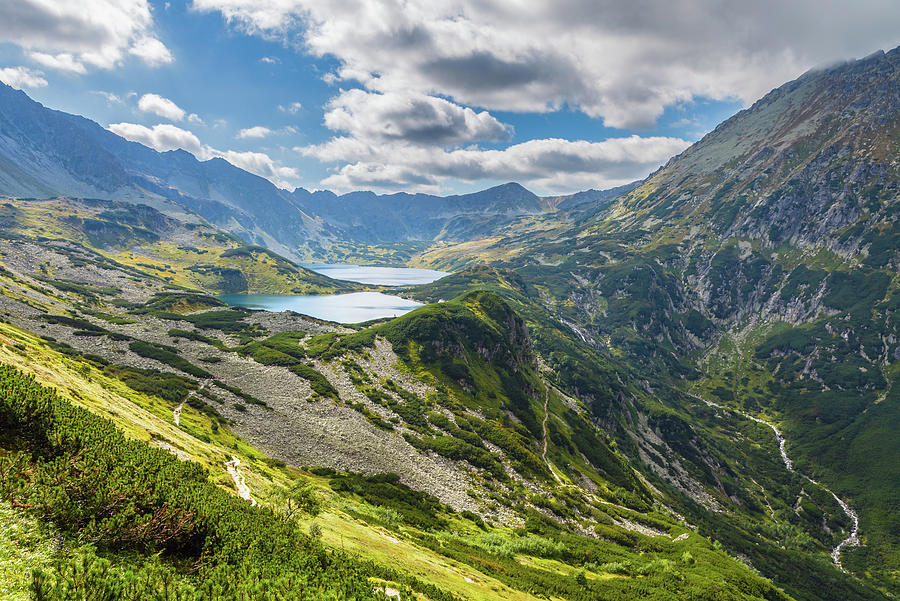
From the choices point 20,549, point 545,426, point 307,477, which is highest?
point 20,549

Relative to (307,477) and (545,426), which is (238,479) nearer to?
(307,477)

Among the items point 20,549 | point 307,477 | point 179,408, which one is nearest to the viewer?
point 20,549

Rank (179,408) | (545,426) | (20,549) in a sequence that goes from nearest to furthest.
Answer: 1. (20,549)
2. (179,408)
3. (545,426)

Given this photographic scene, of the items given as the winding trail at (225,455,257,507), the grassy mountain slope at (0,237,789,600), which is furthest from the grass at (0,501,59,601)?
the winding trail at (225,455,257,507)

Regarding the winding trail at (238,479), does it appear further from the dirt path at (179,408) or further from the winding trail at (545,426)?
the winding trail at (545,426)

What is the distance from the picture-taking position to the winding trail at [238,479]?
36356mm

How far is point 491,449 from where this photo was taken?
368ft

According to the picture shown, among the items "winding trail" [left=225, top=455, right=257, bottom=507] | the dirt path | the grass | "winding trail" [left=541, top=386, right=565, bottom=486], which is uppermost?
the grass

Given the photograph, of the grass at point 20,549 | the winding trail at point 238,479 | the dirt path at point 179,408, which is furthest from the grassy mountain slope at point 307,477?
the dirt path at point 179,408

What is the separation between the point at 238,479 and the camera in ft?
141

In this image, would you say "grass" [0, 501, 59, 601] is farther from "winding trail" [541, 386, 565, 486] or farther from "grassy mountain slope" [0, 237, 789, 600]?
"winding trail" [541, 386, 565, 486]

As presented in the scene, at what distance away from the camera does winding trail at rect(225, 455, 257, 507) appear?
36356 mm

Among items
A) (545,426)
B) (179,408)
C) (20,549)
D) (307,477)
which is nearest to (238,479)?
(307,477)

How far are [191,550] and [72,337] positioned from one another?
153203 mm
